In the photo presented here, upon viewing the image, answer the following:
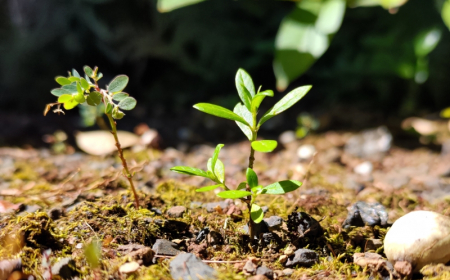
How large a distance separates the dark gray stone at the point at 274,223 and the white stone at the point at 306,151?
106cm

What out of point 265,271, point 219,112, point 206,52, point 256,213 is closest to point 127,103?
point 219,112

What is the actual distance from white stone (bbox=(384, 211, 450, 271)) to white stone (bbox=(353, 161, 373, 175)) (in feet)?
3.19

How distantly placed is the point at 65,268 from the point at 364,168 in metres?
1.64

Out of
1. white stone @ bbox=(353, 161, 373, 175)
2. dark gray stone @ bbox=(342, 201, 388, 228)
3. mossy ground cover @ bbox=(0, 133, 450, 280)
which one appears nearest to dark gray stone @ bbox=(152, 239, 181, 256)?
mossy ground cover @ bbox=(0, 133, 450, 280)

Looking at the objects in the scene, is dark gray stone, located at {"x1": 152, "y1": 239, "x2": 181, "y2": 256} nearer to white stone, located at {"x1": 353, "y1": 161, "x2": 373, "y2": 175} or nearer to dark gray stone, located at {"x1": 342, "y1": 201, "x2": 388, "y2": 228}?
dark gray stone, located at {"x1": 342, "y1": 201, "x2": 388, "y2": 228}

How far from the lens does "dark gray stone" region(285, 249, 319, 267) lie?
3.43 feet

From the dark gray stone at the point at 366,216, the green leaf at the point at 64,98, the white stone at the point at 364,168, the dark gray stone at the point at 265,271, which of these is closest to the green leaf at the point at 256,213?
the dark gray stone at the point at 265,271

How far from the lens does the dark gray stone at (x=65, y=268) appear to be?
37.3 inches

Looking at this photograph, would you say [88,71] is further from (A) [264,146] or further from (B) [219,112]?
(A) [264,146]

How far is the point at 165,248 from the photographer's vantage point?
106 cm

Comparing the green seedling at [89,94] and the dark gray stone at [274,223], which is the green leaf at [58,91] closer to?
the green seedling at [89,94]

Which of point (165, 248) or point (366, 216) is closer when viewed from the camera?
point (165, 248)

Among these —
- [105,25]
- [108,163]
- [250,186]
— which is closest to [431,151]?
[250,186]

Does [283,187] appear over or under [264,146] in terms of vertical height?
under
